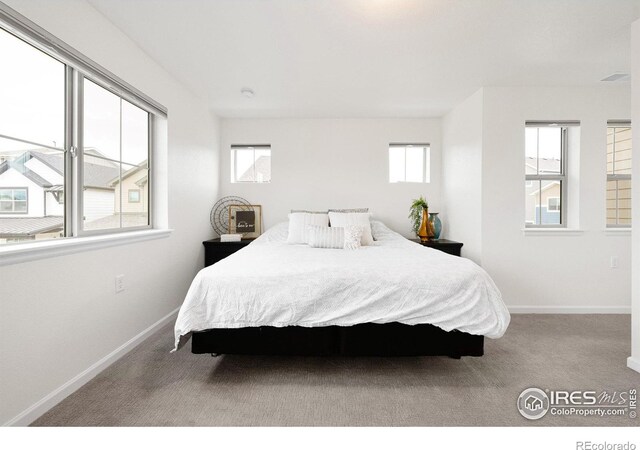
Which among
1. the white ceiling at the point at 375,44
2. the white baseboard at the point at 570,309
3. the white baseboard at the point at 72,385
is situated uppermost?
the white ceiling at the point at 375,44

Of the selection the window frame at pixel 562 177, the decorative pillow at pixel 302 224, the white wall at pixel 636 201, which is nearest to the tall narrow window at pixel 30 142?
the decorative pillow at pixel 302 224

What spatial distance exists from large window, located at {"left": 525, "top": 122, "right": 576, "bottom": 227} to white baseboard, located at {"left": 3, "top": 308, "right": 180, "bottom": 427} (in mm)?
4025

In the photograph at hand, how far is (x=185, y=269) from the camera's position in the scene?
11.4ft

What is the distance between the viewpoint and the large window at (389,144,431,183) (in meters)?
4.55

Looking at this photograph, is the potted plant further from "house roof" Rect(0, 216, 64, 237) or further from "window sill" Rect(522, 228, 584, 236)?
"house roof" Rect(0, 216, 64, 237)

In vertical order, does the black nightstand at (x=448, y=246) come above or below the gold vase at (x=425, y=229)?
below

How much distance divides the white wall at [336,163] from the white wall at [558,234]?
111 cm

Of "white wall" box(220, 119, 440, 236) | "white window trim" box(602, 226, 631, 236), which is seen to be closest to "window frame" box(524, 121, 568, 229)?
"white window trim" box(602, 226, 631, 236)

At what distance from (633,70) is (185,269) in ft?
13.4

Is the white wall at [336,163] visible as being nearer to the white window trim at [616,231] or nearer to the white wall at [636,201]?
the white window trim at [616,231]

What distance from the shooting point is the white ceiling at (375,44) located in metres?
2.11
